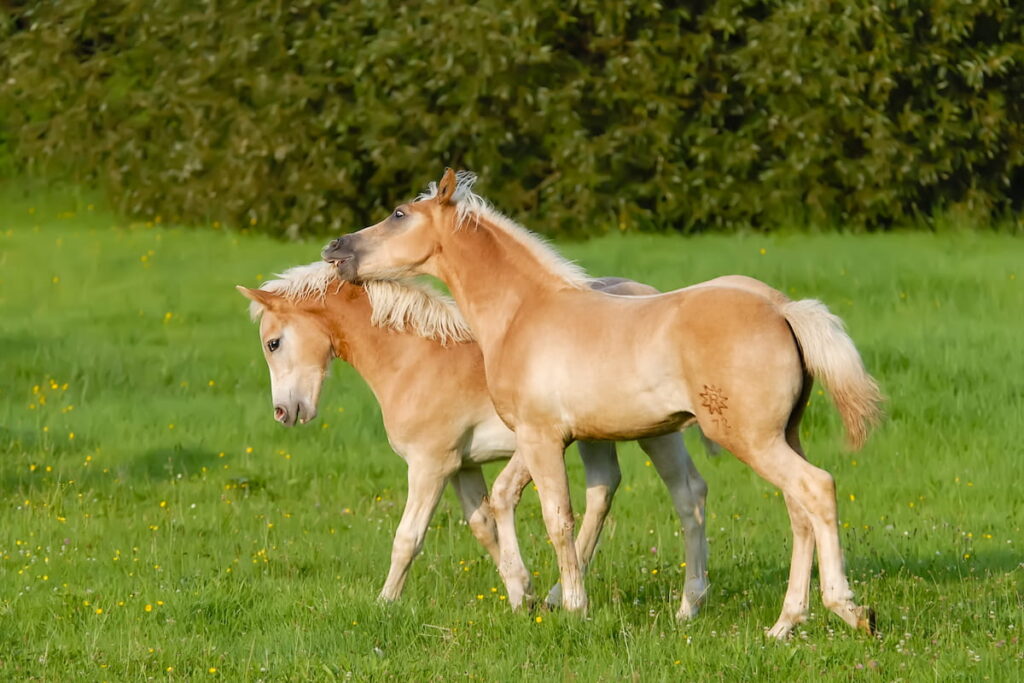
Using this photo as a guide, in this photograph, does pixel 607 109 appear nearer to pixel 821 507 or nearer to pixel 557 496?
pixel 557 496

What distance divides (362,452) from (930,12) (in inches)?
471

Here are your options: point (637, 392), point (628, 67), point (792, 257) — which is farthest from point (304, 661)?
point (628, 67)

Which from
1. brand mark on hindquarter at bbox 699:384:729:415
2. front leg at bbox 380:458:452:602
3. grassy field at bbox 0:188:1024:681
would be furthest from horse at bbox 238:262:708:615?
brand mark on hindquarter at bbox 699:384:729:415

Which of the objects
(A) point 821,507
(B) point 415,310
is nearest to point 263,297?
(B) point 415,310

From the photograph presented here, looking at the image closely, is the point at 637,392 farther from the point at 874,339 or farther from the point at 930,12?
the point at 930,12

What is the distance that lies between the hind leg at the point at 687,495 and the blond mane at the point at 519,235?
962mm

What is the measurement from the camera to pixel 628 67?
68.5ft

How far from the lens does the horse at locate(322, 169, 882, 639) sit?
20.3ft

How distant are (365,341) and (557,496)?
1551 millimetres

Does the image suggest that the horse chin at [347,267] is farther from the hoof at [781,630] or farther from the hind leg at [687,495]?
the hoof at [781,630]

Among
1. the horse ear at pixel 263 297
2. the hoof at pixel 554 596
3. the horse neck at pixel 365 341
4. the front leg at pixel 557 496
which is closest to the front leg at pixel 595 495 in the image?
the hoof at pixel 554 596

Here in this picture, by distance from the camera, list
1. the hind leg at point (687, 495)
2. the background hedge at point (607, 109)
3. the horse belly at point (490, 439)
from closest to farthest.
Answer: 1. the hind leg at point (687, 495)
2. the horse belly at point (490, 439)
3. the background hedge at point (607, 109)

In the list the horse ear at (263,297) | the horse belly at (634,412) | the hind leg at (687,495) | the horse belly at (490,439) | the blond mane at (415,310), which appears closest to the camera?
the horse belly at (634,412)

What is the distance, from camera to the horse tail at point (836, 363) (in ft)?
20.1
